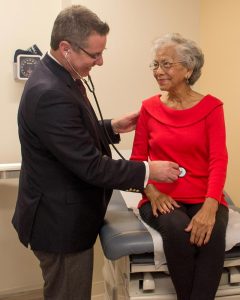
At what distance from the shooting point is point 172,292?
139 centimetres

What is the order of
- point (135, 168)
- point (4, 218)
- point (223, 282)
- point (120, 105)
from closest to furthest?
point (135, 168), point (223, 282), point (4, 218), point (120, 105)

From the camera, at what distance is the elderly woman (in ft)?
4.26

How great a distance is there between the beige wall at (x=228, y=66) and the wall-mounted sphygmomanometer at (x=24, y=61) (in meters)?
1.05

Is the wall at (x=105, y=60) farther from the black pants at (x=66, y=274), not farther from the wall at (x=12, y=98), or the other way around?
the black pants at (x=66, y=274)

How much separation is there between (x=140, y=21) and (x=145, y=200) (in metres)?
1.25

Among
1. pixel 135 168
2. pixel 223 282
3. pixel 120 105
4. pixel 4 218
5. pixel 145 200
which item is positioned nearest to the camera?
pixel 135 168

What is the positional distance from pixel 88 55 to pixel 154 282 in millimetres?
839

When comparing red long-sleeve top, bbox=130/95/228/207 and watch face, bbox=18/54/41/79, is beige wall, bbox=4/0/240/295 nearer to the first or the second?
watch face, bbox=18/54/41/79

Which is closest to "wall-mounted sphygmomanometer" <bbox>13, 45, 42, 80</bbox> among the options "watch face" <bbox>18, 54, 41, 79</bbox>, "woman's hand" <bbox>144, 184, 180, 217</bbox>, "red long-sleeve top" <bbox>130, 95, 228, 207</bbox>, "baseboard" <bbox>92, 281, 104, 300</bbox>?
"watch face" <bbox>18, 54, 41, 79</bbox>

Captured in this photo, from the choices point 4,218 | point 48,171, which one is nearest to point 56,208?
point 48,171

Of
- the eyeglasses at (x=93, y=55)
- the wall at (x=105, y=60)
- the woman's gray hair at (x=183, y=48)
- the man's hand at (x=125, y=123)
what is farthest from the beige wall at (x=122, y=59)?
the eyeglasses at (x=93, y=55)

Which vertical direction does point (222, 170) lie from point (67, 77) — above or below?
below

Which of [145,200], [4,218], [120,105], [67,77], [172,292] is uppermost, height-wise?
[67,77]

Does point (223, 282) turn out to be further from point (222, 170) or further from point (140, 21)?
point (140, 21)
